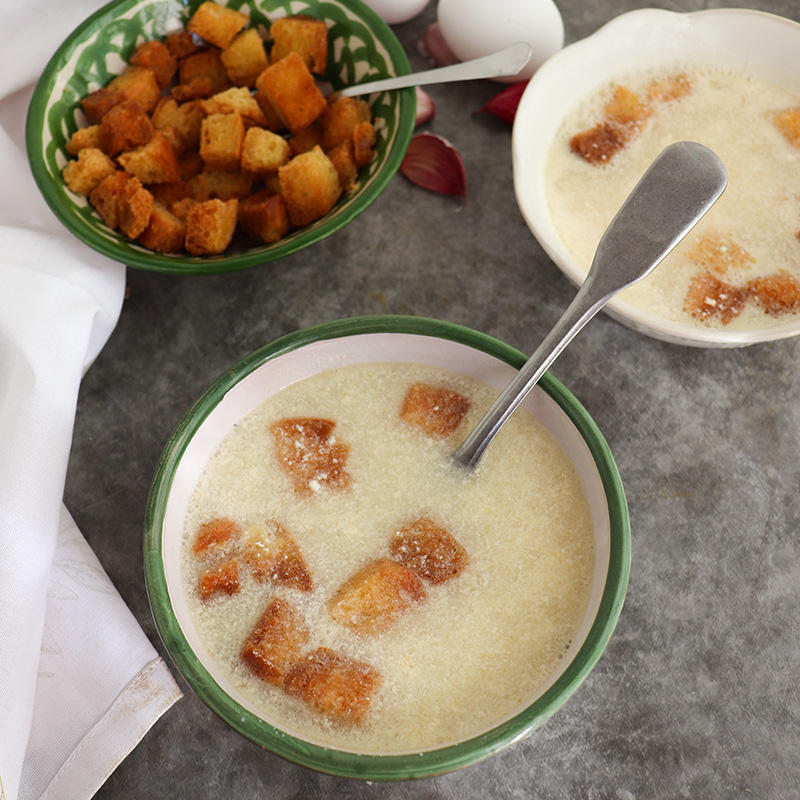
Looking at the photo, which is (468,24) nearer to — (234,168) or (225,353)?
(234,168)

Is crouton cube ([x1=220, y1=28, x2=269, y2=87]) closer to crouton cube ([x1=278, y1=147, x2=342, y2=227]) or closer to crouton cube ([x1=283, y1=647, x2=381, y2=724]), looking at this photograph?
crouton cube ([x1=278, y1=147, x2=342, y2=227])

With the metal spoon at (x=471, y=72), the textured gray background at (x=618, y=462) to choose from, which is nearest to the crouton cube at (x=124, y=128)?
the textured gray background at (x=618, y=462)

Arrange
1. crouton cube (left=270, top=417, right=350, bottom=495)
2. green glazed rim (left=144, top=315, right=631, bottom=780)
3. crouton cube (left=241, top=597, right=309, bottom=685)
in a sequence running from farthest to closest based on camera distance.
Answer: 1. crouton cube (left=270, top=417, right=350, bottom=495)
2. crouton cube (left=241, top=597, right=309, bottom=685)
3. green glazed rim (left=144, top=315, right=631, bottom=780)

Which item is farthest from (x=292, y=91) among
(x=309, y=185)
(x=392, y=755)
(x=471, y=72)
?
(x=392, y=755)

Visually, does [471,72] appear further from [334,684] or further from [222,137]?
[334,684]

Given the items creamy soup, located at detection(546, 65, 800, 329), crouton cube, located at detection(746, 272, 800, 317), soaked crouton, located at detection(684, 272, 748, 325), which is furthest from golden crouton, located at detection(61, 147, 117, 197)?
crouton cube, located at detection(746, 272, 800, 317)

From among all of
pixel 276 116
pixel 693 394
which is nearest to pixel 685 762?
pixel 693 394
